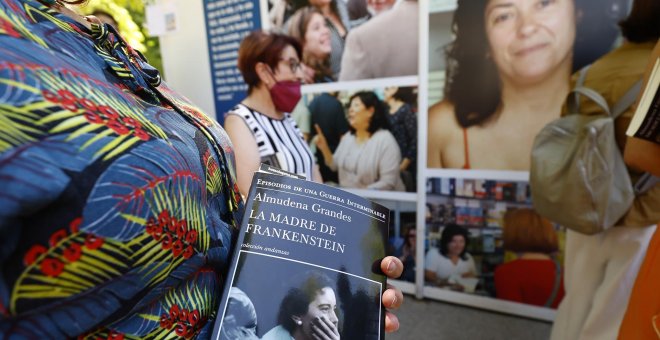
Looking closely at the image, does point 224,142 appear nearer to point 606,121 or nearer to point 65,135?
point 65,135

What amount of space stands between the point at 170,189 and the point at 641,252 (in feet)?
5.24

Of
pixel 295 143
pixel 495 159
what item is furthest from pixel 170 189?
pixel 495 159

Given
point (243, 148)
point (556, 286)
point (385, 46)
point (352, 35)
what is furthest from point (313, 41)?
point (556, 286)

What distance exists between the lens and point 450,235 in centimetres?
233

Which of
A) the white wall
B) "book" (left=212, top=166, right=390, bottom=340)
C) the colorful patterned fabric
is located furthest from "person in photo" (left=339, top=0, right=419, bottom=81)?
the colorful patterned fabric

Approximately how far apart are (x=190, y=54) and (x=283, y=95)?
1.95 metres

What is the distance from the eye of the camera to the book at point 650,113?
2.71 ft

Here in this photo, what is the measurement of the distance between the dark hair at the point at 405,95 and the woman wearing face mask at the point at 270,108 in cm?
72

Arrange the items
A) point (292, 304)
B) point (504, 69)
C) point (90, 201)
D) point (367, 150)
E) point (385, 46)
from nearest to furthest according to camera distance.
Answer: point (90, 201) → point (292, 304) → point (504, 69) → point (385, 46) → point (367, 150)

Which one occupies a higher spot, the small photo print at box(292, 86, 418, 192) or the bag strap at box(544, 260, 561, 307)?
the small photo print at box(292, 86, 418, 192)

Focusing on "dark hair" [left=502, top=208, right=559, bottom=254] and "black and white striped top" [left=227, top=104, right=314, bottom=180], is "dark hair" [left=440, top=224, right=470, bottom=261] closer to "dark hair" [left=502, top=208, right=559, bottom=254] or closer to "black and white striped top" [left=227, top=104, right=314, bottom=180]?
"dark hair" [left=502, top=208, right=559, bottom=254]

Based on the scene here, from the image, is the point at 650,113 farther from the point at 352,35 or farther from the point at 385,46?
the point at 352,35

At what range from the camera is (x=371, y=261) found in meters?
0.55

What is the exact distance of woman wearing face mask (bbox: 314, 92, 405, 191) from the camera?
2.42 m
